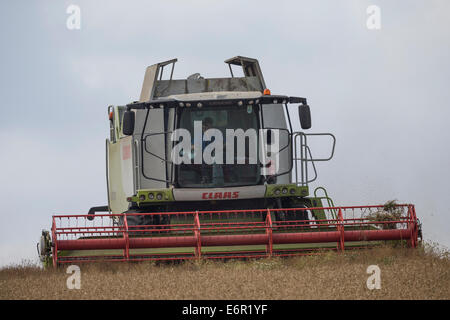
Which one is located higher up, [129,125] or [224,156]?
[129,125]

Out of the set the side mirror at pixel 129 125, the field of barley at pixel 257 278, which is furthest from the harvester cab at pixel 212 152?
the field of barley at pixel 257 278

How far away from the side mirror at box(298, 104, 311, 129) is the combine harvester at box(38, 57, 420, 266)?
15mm

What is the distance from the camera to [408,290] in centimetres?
755

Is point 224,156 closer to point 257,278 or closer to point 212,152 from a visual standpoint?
point 212,152

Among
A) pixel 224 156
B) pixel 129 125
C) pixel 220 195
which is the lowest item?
pixel 220 195

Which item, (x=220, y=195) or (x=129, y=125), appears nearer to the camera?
(x=129, y=125)

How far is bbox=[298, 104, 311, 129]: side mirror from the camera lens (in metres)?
11.4

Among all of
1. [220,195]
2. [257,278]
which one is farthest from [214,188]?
[257,278]

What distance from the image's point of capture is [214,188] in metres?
11.3

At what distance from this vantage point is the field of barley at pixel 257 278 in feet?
24.6

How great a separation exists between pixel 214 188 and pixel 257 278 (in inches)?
120

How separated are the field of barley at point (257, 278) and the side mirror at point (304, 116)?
2105 millimetres
